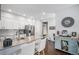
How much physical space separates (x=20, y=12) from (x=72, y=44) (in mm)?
1418

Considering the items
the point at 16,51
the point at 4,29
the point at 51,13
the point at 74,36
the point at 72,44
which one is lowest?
the point at 16,51

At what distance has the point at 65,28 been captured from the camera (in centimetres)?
212

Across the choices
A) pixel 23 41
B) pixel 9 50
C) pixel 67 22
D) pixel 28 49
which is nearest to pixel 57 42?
pixel 67 22

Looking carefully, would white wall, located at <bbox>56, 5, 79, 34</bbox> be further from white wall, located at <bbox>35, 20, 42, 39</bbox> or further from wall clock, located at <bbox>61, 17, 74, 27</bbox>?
white wall, located at <bbox>35, 20, 42, 39</bbox>

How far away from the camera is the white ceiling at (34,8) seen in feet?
6.76

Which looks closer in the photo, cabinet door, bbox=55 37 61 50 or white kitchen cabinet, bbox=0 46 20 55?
white kitchen cabinet, bbox=0 46 20 55

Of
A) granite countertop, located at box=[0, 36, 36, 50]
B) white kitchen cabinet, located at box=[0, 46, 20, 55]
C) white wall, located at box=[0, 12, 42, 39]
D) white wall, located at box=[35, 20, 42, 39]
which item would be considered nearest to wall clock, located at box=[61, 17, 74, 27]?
white wall, located at box=[35, 20, 42, 39]

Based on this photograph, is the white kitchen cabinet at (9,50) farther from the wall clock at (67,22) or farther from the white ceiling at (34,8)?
the wall clock at (67,22)

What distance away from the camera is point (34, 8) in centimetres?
210

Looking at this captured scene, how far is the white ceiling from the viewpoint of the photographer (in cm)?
206

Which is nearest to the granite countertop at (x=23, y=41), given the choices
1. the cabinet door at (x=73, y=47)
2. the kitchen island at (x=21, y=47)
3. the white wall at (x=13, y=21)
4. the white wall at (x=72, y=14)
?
the kitchen island at (x=21, y=47)

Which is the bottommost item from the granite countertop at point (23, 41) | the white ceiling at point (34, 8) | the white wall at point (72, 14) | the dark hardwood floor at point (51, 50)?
the dark hardwood floor at point (51, 50)
